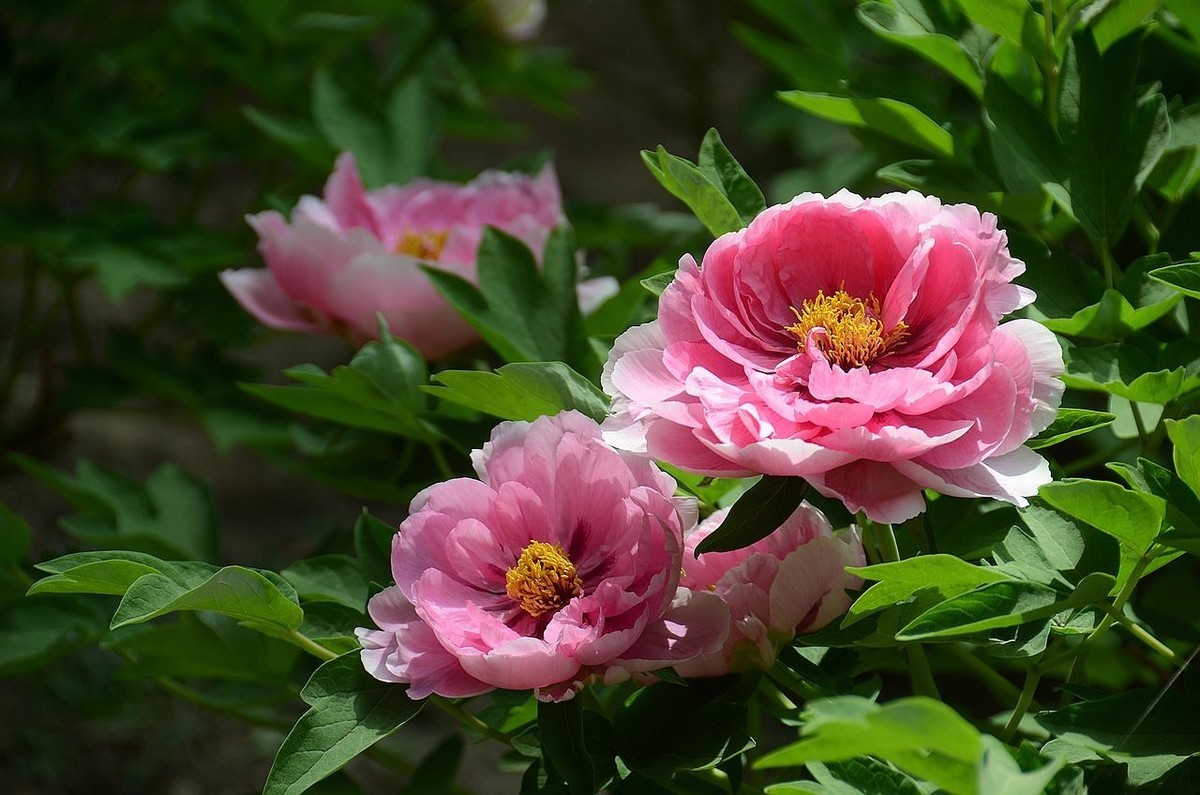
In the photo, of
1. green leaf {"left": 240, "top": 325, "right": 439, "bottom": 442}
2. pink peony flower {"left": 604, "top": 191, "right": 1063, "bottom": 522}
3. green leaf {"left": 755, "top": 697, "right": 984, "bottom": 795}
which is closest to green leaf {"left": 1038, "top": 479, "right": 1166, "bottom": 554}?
pink peony flower {"left": 604, "top": 191, "right": 1063, "bottom": 522}

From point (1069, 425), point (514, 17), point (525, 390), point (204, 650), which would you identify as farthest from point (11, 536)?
point (514, 17)

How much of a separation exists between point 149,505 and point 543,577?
0.43 meters

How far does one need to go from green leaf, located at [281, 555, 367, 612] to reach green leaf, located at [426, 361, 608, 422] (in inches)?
4.5

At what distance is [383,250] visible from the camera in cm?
75

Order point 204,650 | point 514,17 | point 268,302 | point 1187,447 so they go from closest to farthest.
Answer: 1. point 1187,447
2. point 204,650
3. point 268,302
4. point 514,17

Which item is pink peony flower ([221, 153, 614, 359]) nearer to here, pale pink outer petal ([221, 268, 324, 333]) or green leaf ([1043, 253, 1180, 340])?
pale pink outer petal ([221, 268, 324, 333])

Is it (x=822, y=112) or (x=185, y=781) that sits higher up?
(x=822, y=112)

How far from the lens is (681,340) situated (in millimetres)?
466

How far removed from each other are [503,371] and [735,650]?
0.48 ft

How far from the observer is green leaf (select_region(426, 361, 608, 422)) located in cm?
52

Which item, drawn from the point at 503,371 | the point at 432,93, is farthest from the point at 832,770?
the point at 432,93

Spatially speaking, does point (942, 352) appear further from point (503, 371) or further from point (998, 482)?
point (503, 371)

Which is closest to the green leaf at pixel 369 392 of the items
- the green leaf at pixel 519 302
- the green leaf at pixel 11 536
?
the green leaf at pixel 519 302

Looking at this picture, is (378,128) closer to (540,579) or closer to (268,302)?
(268,302)
